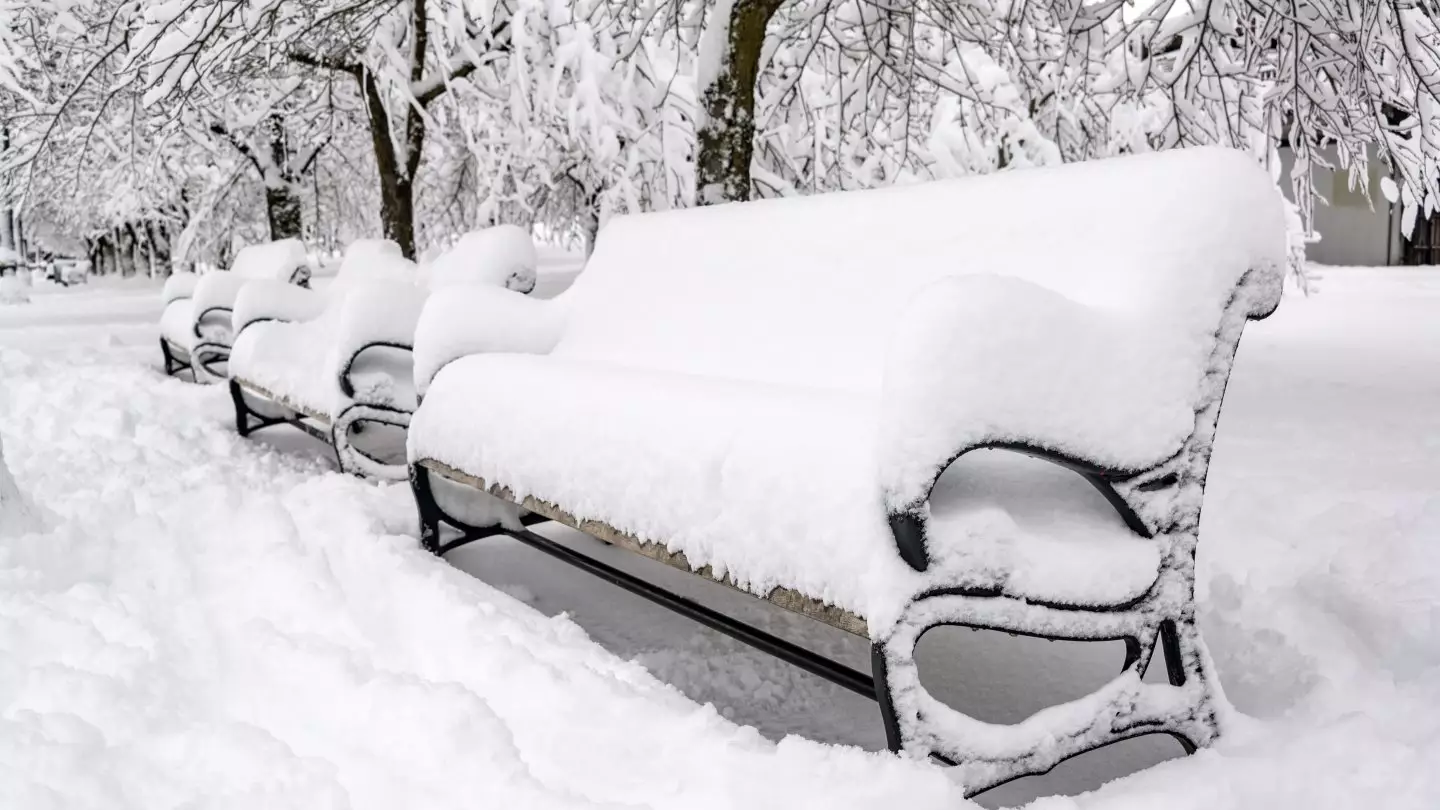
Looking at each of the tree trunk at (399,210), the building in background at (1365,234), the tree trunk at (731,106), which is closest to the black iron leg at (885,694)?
the tree trunk at (731,106)

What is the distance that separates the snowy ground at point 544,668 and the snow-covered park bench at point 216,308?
2.68m

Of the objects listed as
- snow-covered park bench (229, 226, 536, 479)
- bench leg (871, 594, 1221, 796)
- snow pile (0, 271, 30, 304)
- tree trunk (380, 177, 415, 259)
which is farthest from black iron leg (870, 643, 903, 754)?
snow pile (0, 271, 30, 304)

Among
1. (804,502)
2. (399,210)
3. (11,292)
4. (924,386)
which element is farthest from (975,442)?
(11,292)

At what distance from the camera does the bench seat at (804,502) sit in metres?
1.38

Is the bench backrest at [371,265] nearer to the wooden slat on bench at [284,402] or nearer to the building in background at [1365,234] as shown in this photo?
the wooden slat on bench at [284,402]

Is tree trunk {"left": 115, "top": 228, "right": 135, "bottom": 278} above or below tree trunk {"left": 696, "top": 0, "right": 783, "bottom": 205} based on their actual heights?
below

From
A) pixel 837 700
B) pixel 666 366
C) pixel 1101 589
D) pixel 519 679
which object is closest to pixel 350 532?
pixel 666 366

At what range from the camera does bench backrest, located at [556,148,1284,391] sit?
60.0 inches

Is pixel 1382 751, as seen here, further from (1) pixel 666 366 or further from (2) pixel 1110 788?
(1) pixel 666 366

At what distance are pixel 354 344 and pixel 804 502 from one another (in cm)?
264

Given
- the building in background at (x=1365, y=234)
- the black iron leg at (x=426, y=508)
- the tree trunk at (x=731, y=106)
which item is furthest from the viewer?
the building in background at (x=1365, y=234)

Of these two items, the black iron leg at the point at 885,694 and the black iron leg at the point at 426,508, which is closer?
the black iron leg at the point at 885,694

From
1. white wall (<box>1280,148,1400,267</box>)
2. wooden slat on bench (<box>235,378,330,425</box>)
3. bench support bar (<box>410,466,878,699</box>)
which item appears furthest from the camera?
white wall (<box>1280,148,1400,267</box>)

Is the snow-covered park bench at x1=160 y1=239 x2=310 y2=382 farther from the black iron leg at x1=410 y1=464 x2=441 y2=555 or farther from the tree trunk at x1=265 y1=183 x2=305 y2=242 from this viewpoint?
the tree trunk at x1=265 y1=183 x2=305 y2=242
